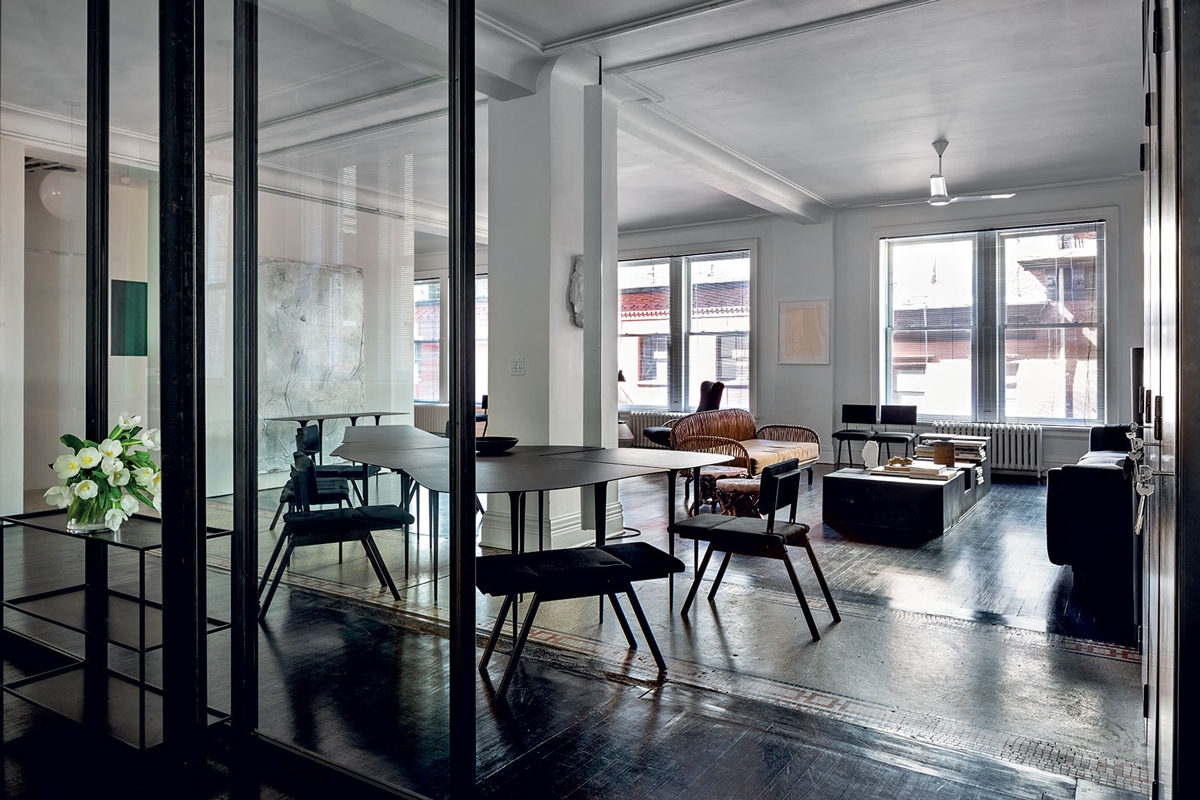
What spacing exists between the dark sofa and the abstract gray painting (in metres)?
3.87

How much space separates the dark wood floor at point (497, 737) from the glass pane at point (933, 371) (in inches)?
312

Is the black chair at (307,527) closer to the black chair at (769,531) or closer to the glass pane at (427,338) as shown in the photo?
the glass pane at (427,338)

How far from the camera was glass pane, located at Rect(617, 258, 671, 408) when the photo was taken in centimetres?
1161

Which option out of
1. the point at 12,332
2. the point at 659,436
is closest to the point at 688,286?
the point at 659,436

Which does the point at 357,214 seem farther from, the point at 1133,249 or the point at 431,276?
the point at 1133,249

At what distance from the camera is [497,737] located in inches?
103

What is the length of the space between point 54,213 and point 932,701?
3391 mm

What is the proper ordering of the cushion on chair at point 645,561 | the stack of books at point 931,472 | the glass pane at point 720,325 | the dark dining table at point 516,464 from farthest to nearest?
the glass pane at point 720,325 → the stack of books at point 931,472 → the cushion on chair at point 645,561 → the dark dining table at point 516,464

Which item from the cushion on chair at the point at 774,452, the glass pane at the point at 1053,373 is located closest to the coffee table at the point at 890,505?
the cushion on chair at the point at 774,452

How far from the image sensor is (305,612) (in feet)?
7.67

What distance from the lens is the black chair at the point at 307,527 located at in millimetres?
2355

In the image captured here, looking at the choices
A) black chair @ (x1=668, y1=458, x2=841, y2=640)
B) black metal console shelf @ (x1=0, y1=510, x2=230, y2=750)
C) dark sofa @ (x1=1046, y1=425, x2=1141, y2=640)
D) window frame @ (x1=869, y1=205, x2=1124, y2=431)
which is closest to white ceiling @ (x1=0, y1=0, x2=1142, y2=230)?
window frame @ (x1=869, y1=205, x2=1124, y2=431)

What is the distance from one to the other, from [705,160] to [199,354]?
5.95 metres

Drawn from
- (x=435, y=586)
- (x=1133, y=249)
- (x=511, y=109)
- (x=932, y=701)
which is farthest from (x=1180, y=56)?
(x=1133, y=249)
